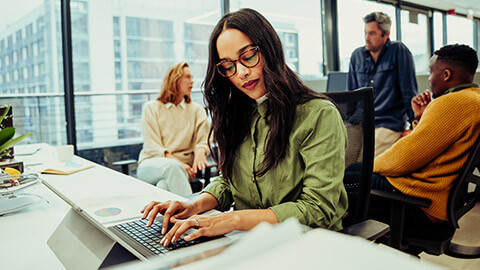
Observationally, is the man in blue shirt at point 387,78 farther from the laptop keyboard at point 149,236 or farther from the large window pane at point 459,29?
the large window pane at point 459,29

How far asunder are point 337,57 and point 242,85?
14.2 ft

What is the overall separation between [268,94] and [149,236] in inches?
20.6

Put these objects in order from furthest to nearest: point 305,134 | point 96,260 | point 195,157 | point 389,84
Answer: point 389,84 → point 195,157 → point 305,134 → point 96,260

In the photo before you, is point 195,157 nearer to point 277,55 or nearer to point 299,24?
point 277,55

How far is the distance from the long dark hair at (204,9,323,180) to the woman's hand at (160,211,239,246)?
268mm

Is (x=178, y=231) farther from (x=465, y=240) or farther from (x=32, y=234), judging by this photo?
(x=465, y=240)

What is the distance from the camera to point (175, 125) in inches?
A: 113

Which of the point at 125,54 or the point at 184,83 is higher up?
the point at 125,54

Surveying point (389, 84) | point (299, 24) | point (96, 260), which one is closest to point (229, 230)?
point (96, 260)

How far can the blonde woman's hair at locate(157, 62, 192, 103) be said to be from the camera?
285 cm

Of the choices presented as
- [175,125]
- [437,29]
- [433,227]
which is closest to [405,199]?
[433,227]

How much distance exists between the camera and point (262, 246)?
258mm

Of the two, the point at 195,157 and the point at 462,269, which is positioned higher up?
the point at 195,157

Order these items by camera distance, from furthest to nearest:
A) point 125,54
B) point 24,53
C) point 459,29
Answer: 1. point 459,29
2. point 125,54
3. point 24,53
